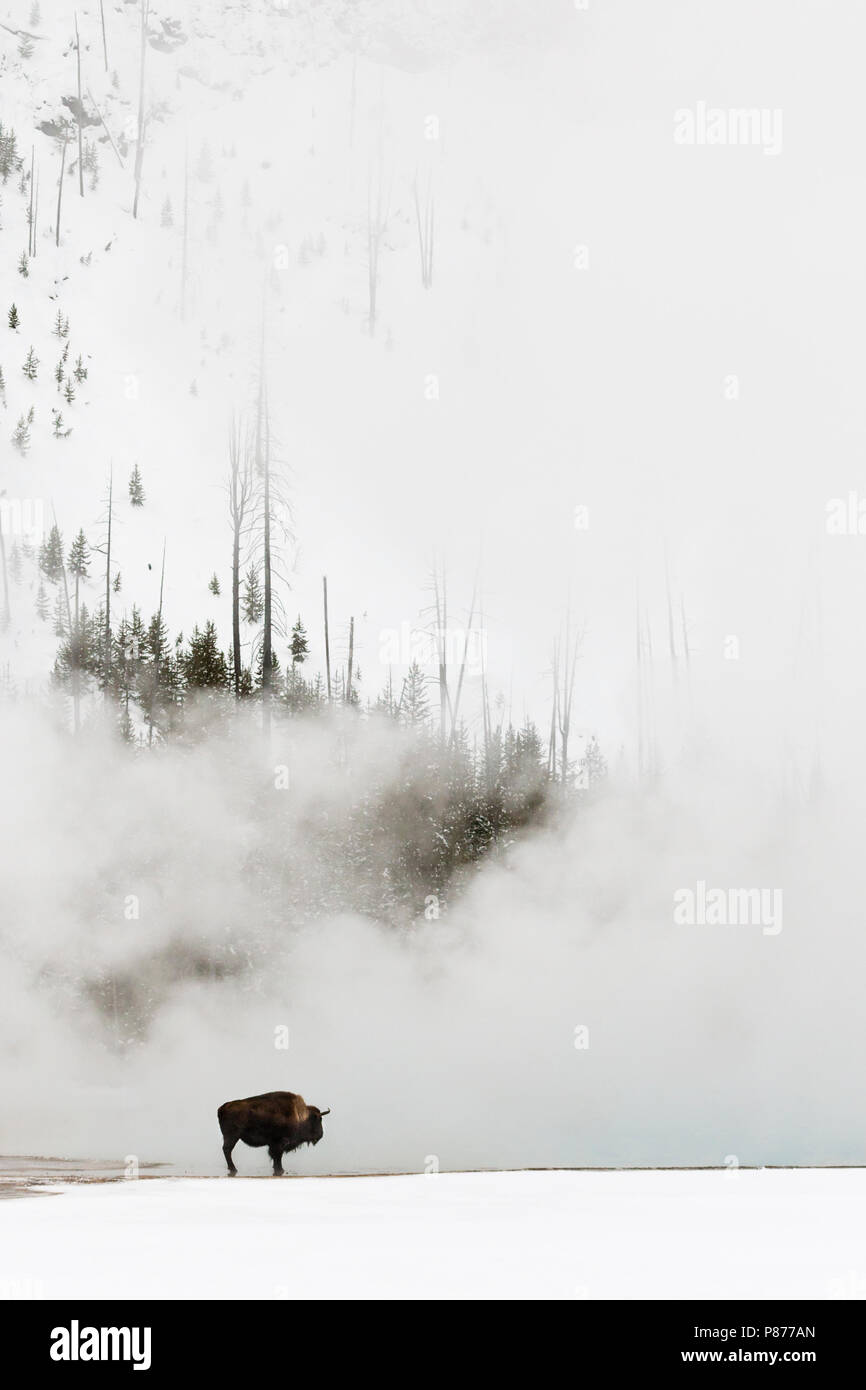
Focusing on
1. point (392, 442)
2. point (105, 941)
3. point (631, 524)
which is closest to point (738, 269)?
point (631, 524)

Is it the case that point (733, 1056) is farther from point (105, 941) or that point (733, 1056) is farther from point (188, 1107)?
point (105, 941)

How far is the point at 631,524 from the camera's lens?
1105 inches

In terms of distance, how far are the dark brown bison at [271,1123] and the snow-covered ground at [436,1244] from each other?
9.02ft

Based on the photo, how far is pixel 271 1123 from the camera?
12.1 metres

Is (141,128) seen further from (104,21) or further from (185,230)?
(104,21)

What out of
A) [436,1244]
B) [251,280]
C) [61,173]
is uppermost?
[61,173]

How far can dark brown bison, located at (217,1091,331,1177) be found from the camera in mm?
12039

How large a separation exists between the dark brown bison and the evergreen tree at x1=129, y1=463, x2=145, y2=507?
18.1 meters

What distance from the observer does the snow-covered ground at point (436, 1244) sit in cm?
625

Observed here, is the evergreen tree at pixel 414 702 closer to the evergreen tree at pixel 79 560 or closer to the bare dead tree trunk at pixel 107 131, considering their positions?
the evergreen tree at pixel 79 560

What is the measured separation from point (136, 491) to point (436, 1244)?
23.0 m

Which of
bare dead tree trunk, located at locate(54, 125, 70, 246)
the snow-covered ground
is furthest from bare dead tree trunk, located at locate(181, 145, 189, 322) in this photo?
the snow-covered ground

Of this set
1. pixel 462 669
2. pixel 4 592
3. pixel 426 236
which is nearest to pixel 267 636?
pixel 462 669

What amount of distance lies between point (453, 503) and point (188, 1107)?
1603 cm
